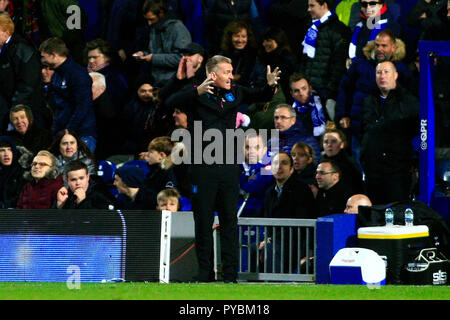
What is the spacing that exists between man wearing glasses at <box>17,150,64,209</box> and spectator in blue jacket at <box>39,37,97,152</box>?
122 cm

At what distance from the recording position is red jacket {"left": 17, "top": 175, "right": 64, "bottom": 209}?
38.1 ft

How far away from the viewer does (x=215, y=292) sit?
834 cm

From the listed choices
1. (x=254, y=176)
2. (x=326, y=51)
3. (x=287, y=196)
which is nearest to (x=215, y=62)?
(x=287, y=196)

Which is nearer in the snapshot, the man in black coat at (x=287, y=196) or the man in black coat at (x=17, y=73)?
the man in black coat at (x=287, y=196)

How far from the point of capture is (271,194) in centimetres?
1110

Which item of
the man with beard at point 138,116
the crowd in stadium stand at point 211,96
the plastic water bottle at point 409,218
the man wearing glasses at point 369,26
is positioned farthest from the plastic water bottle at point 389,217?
the man with beard at point 138,116

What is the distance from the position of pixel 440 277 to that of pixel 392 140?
2034 mm

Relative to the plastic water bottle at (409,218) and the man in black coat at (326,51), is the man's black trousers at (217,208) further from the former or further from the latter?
the man in black coat at (326,51)

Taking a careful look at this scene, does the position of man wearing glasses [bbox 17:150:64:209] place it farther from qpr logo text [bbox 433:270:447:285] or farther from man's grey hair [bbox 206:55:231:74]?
qpr logo text [bbox 433:270:447:285]

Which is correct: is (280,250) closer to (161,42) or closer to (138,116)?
(138,116)

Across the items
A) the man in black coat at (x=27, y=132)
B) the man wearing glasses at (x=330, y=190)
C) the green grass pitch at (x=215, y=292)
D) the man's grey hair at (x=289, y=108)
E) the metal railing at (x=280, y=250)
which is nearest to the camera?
the green grass pitch at (x=215, y=292)

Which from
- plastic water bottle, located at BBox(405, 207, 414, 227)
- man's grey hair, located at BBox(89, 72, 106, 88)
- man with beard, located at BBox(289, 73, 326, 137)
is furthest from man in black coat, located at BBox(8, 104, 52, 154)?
plastic water bottle, located at BBox(405, 207, 414, 227)

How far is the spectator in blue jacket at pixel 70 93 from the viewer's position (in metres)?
13.1

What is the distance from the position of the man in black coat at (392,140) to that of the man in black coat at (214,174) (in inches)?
88.8
